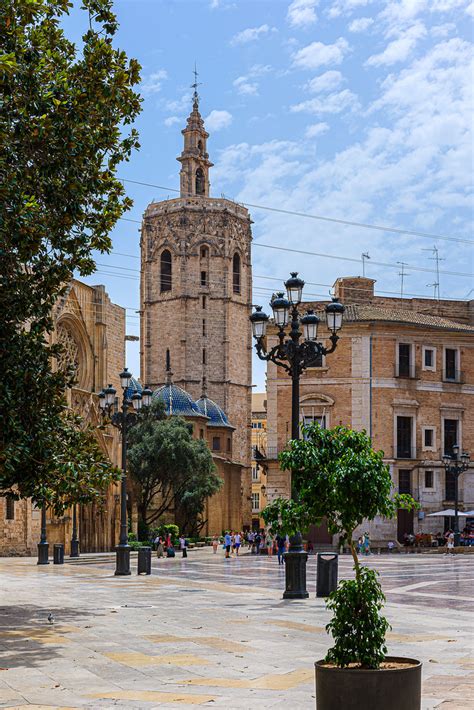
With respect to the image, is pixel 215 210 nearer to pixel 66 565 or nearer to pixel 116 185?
pixel 66 565

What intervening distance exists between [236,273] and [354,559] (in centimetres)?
8588

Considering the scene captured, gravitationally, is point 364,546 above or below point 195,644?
below

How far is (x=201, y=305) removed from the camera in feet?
295

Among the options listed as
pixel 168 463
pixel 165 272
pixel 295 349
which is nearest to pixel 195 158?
pixel 165 272

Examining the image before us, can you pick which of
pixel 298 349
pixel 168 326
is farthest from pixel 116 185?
pixel 168 326

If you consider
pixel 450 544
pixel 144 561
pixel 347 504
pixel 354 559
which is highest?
pixel 347 504

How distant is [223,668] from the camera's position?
10234 millimetres

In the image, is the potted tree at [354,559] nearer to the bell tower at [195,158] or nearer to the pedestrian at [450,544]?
the pedestrian at [450,544]

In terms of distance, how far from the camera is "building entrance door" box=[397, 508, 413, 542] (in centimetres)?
4872

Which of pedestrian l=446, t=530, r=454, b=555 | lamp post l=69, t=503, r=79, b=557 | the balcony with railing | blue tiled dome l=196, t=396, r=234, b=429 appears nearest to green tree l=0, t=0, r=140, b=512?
lamp post l=69, t=503, r=79, b=557

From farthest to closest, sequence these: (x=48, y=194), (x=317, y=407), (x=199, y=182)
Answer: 1. (x=199, y=182)
2. (x=317, y=407)
3. (x=48, y=194)

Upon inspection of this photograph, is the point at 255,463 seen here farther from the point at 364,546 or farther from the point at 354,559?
the point at 354,559

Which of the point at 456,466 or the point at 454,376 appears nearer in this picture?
the point at 456,466

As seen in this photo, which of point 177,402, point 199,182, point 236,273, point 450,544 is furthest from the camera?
point 199,182
